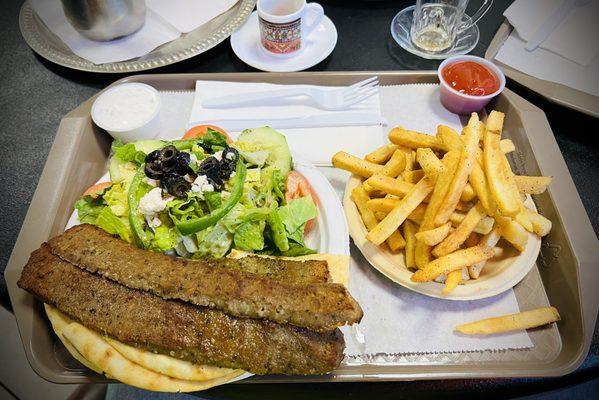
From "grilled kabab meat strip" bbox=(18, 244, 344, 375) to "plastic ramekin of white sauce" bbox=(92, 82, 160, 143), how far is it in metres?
0.97

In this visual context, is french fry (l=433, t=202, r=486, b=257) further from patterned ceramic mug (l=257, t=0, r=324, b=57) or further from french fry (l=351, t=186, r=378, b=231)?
patterned ceramic mug (l=257, t=0, r=324, b=57)

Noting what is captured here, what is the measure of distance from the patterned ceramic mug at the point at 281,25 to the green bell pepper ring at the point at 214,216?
106 centimetres

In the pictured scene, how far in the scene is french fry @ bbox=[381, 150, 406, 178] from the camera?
→ 1.73 meters

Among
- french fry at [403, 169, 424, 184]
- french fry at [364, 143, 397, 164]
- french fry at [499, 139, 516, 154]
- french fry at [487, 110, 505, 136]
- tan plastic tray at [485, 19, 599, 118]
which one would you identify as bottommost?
french fry at [364, 143, 397, 164]

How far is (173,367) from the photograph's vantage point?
1303 mm

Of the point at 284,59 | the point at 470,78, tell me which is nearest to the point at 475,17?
the point at 470,78

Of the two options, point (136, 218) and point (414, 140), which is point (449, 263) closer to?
point (414, 140)

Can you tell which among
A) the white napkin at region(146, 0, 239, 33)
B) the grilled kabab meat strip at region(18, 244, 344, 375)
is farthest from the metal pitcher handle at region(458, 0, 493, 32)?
the grilled kabab meat strip at region(18, 244, 344, 375)

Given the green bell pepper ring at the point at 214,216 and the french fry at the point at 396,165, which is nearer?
the green bell pepper ring at the point at 214,216

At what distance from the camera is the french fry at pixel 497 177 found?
145 centimetres

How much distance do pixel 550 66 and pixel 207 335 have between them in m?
2.26

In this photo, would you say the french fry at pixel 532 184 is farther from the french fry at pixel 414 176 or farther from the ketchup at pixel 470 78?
the ketchup at pixel 470 78

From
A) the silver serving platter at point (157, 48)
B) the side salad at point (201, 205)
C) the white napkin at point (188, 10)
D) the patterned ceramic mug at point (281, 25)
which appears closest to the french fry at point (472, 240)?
the side salad at point (201, 205)

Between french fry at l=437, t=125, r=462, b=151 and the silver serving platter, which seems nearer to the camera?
french fry at l=437, t=125, r=462, b=151
